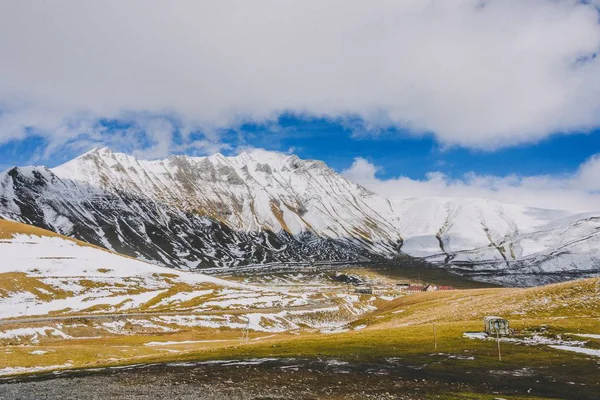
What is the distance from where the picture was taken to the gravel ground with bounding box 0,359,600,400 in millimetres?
36844

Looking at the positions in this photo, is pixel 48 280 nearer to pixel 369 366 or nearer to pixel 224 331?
pixel 224 331

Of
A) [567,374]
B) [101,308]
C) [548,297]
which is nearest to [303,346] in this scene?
[567,374]

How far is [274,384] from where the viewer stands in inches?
1638

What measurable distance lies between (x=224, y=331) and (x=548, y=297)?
355 feet

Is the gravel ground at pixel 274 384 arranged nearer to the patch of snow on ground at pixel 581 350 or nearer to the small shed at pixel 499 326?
the patch of snow on ground at pixel 581 350

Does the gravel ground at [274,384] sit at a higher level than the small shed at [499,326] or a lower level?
lower

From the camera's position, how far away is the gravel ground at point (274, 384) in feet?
121

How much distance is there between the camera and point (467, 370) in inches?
1766

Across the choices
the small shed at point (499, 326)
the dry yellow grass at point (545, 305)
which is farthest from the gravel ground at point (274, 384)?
the dry yellow grass at point (545, 305)

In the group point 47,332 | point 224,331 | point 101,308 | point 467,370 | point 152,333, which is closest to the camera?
point 467,370

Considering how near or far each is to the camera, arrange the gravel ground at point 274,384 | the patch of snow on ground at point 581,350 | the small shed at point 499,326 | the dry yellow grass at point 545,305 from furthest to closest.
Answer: the dry yellow grass at point 545,305 < the small shed at point 499,326 < the patch of snow on ground at point 581,350 < the gravel ground at point 274,384

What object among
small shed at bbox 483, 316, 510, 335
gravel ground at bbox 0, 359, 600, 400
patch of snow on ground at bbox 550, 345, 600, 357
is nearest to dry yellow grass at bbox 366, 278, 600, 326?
small shed at bbox 483, 316, 510, 335

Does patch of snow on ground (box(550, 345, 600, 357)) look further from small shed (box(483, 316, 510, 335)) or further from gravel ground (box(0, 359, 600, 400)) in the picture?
gravel ground (box(0, 359, 600, 400))

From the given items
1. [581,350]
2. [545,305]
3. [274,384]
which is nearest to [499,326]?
[581,350]
